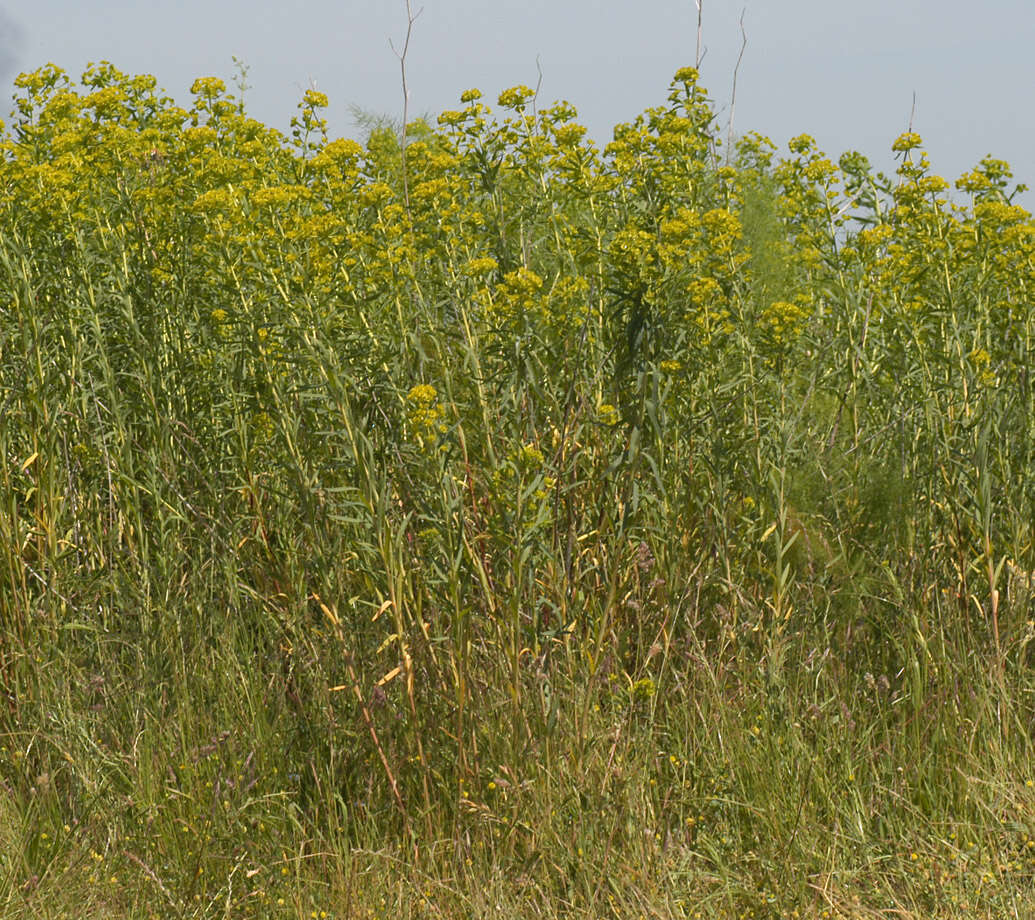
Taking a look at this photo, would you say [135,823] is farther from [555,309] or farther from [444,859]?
[555,309]

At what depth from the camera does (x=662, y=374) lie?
11.2 feet

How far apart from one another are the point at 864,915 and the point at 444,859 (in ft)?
3.18

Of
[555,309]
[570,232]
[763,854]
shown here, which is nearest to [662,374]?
[555,309]

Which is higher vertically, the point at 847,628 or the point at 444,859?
the point at 847,628

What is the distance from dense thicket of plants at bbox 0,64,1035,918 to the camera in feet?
9.07

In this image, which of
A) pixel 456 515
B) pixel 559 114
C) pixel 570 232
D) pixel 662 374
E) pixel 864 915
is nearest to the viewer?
pixel 864 915

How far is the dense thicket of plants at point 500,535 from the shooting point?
2766 millimetres

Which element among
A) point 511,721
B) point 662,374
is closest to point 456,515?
point 511,721

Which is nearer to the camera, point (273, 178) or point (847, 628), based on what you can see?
point (847, 628)

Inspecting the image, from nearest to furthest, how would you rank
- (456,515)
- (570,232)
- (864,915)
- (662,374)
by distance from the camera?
(864,915)
(456,515)
(662,374)
(570,232)

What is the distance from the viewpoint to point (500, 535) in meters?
2.89

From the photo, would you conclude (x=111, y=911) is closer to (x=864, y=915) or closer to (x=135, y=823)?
(x=135, y=823)

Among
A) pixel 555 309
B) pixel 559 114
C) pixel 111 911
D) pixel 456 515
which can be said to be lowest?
pixel 111 911

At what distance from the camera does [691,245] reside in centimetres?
351
